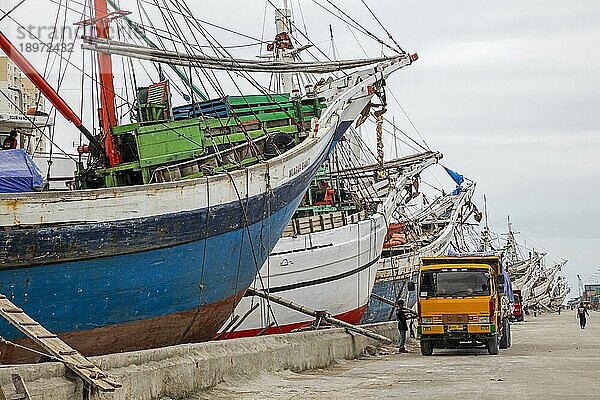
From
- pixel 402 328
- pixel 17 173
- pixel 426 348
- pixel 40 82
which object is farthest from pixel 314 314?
pixel 17 173

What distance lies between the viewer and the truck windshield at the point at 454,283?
2142 centimetres

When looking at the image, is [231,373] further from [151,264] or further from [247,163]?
[247,163]

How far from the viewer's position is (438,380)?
14.3m

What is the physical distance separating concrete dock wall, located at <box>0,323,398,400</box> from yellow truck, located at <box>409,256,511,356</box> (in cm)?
365

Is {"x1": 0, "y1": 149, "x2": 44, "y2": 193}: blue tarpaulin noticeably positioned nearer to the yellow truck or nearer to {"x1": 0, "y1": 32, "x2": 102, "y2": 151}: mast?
{"x1": 0, "y1": 32, "x2": 102, "y2": 151}: mast

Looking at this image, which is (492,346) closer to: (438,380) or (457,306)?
(457,306)

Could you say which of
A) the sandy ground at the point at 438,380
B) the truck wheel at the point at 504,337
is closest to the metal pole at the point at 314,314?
the sandy ground at the point at 438,380

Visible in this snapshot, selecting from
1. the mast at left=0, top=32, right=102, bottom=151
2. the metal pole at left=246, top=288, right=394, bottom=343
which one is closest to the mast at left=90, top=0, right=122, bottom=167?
the mast at left=0, top=32, right=102, bottom=151

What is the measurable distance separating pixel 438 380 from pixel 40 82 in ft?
27.0

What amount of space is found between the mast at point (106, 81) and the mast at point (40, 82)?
0.79ft

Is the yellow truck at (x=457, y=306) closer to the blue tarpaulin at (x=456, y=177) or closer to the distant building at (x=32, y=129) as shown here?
the distant building at (x=32, y=129)

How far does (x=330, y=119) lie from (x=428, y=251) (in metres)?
23.4

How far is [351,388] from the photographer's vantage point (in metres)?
13.1

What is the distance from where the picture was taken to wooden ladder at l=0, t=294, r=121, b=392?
348 inches
